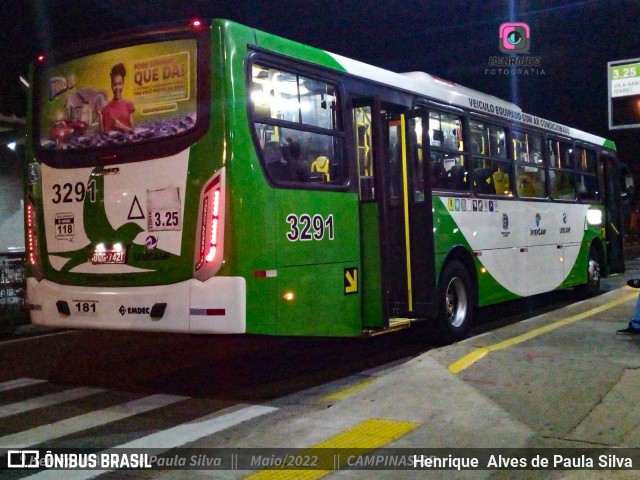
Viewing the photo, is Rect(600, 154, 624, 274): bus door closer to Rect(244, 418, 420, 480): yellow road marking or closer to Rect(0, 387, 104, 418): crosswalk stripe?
Rect(244, 418, 420, 480): yellow road marking

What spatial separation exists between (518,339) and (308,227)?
12.2 ft

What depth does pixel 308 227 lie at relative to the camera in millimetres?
6961

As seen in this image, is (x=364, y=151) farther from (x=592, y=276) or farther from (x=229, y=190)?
(x=592, y=276)

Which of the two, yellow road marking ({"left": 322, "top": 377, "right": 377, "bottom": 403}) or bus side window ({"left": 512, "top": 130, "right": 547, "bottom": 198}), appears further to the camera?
bus side window ({"left": 512, "top": 130, "right": 547, "bottom": 198})

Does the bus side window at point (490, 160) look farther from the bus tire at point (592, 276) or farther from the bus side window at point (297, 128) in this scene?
the bus tire at point (592, 276)

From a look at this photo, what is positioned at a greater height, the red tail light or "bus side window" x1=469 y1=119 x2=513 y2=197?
"bus side window" x1=469 y1=119 x2=513 y2=197

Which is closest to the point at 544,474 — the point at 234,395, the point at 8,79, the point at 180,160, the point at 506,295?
the point at 234,395

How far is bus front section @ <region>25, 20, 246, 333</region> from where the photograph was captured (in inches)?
247

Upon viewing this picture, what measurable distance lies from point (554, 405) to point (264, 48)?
412cm

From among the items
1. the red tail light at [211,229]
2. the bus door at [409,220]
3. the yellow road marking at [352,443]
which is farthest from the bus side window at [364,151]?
the yellow road marking at [352,443]

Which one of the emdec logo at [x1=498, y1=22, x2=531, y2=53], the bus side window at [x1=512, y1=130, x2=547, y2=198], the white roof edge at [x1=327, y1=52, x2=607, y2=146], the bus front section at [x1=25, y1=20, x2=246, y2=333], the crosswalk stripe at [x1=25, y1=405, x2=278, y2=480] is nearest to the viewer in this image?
the crosswalk stripe at [x1=25, y1=405, x2=278, y2=480]

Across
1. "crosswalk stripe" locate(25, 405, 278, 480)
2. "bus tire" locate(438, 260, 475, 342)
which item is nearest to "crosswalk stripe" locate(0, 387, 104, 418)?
"crosswalk stripe" locate(25, 405, 278, 480)

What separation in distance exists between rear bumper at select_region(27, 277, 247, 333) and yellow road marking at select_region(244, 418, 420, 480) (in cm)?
132

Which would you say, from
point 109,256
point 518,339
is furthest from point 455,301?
point 109,256
